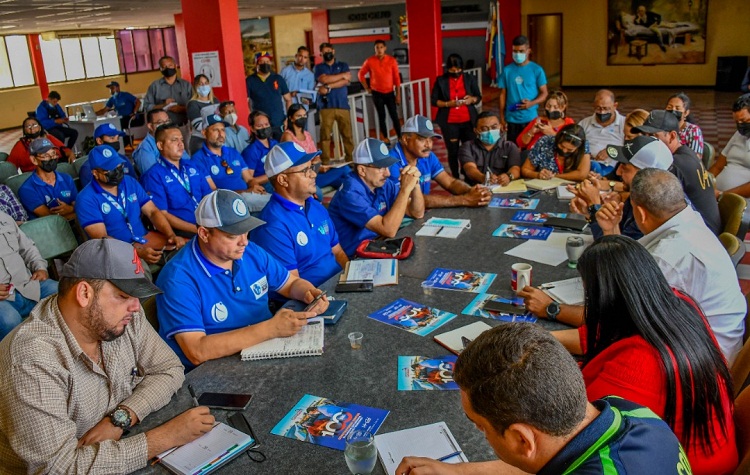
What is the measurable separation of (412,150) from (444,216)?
0.77 m

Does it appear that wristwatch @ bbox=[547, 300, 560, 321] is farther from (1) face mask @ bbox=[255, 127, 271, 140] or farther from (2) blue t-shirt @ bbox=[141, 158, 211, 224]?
(1) face mask @ bbox=[255, 127, 271, 140]

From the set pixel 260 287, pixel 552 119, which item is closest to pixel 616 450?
pixel 260 287

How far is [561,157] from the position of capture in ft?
18.3

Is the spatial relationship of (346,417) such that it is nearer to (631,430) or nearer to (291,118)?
(631,430)

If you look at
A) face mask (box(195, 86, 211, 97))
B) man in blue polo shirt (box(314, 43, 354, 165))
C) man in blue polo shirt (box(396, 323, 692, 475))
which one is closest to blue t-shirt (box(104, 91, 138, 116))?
man in blue polo shirt (box(314, 43, 354, 165))

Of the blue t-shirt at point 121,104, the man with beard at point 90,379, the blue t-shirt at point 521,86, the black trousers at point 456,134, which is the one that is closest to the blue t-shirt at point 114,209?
the man with beard at point 90,379

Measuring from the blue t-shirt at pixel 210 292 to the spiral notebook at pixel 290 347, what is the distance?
12.1 inches

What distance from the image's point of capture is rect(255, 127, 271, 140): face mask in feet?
23.6

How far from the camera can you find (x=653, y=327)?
6.24 ft

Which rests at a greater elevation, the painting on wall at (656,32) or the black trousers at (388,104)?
the painting on wall at (656,32)

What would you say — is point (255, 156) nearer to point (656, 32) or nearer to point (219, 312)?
point (219, 312)

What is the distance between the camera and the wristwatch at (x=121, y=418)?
2232mm

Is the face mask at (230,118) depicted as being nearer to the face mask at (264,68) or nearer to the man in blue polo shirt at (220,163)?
the man in blue polo shirt at (220,163)

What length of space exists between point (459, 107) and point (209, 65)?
3.39 m
